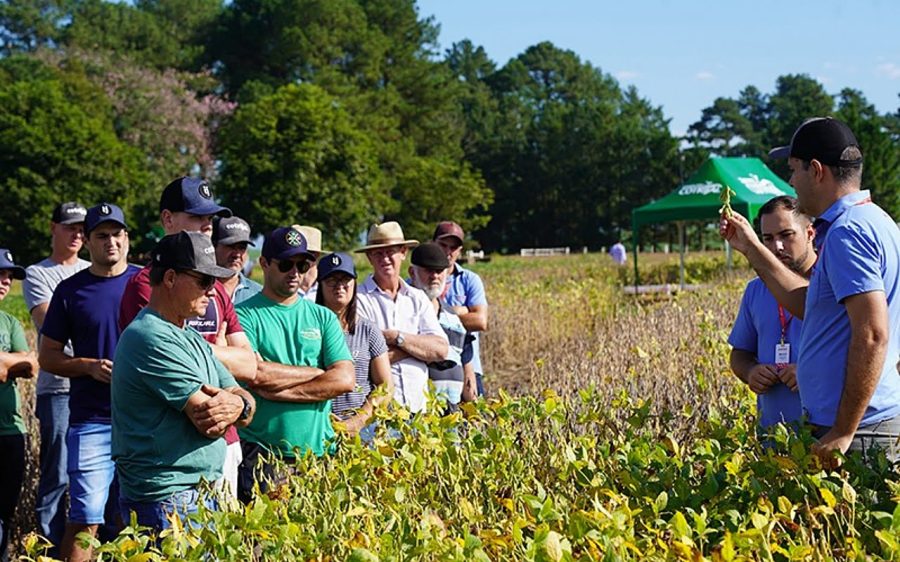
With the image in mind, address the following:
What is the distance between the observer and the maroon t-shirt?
4.02 meters

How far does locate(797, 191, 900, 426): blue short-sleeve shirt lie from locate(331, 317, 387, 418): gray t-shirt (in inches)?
Answer: 87.6

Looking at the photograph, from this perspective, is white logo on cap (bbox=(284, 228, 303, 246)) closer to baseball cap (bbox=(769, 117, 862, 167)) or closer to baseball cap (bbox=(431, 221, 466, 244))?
baseball cap (bbox=(769, 117, 862, 167))

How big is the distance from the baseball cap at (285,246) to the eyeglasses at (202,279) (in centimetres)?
99

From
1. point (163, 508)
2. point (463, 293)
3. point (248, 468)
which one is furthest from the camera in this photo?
point (463, 293)

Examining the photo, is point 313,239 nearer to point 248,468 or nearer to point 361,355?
point 361,355

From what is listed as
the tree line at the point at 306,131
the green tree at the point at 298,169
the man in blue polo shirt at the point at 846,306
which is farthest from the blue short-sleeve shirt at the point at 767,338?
the green tree at the point at 298,169

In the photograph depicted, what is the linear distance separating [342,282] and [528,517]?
2.34 metres

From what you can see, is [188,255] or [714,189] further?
[714,189]

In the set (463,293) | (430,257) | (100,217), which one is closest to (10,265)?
(100,217)

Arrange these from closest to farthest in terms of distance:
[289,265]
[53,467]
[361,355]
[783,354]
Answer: [783,354]
[289,265]
[361,355]
[53,467]

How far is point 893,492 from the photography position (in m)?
2.79

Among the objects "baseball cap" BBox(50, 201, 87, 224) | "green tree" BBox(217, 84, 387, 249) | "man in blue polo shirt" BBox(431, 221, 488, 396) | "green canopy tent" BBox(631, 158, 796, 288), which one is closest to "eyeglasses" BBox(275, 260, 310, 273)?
"baseball cap" BBox(50, 201, 87, 224)

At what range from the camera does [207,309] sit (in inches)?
161

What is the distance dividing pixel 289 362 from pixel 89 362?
0.85 meters
